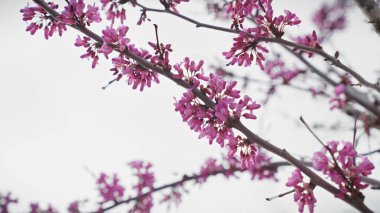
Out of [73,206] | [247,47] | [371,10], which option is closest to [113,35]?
[247,47]

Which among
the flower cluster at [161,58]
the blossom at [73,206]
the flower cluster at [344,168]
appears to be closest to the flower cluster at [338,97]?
the flower cluster at [344,168]

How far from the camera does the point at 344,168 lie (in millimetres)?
2188

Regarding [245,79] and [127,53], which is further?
[245,79]

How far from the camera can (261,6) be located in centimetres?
257

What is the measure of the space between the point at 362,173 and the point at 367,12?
6.80 ft

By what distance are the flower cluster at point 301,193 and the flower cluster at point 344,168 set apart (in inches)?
8.1

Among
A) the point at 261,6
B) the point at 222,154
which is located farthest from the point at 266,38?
the point at 222,154

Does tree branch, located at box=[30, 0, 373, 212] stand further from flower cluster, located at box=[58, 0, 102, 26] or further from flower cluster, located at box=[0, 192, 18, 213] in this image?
flower cluster, located at box=[0, 192, 18, 213]

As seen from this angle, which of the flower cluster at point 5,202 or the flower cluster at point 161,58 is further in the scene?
the flower cluster at point 5,202

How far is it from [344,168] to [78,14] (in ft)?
9.31

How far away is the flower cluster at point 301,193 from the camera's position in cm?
224

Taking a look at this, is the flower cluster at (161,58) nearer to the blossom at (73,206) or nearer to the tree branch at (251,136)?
the tree branch at (251,136)

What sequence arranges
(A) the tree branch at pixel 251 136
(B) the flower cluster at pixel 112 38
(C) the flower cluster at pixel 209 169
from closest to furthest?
(A) the tree branch at pixel 251 136, (B) the flower cluster at pixel 112 38, (C) the flower cluster at pixel 209 169

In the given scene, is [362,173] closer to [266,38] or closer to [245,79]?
[266,38]
